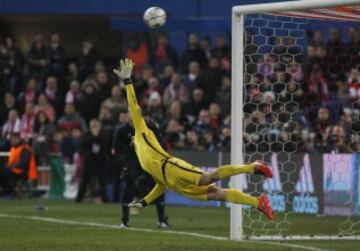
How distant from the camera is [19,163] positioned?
26781 mm

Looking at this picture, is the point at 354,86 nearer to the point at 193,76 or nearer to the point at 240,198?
the point at 240,198

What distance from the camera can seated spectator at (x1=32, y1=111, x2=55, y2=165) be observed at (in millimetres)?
27703

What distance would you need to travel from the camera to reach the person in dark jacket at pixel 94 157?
25942 millimetres

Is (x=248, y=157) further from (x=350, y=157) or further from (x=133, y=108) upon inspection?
(x=133, y=108)

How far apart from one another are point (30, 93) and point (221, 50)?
5403 millimetres

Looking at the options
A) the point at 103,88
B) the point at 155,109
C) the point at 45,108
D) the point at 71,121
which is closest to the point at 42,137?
the point at 71,121

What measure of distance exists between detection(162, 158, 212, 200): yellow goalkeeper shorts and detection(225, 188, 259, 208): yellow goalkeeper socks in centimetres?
31

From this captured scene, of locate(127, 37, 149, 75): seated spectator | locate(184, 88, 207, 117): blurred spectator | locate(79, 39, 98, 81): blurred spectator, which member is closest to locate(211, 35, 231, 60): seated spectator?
locate(184, 88, 207, 117): blurred spectator

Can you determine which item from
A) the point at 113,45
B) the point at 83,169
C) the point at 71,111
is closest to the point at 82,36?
the point at 113,45

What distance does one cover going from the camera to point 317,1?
15.2 meters

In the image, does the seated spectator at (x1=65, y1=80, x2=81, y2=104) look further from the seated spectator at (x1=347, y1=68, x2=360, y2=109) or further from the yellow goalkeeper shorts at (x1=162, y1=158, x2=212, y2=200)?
the yellow goalkeeper shorts at (x1=162, y1=158, x2=212, y2=200)

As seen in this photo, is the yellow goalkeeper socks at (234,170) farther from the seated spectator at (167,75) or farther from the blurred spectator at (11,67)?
the blurred spectator at (11,67)

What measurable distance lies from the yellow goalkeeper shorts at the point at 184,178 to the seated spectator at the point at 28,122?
13538mm

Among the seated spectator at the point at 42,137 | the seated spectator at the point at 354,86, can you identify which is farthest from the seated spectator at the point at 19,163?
the seated spectator at the point at 354,86
